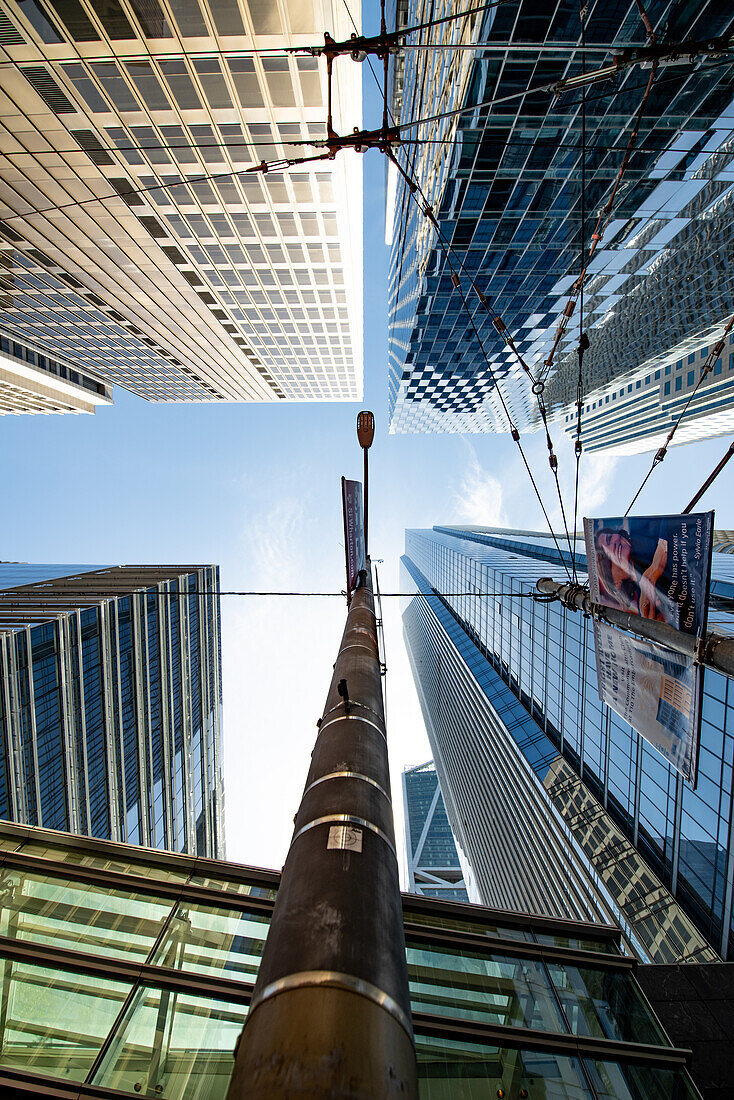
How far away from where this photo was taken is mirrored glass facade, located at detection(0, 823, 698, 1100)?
7.91 metres

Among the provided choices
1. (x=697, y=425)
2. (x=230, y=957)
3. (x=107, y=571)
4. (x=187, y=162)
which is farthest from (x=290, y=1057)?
(x=697, y=425)

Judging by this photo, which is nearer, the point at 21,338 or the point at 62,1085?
the point at 62,1085

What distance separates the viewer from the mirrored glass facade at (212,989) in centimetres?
791

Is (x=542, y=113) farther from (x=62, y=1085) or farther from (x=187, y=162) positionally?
(x=62, y=1085)

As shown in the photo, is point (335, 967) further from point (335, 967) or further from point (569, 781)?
point (569, 781)

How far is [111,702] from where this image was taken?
144 ft

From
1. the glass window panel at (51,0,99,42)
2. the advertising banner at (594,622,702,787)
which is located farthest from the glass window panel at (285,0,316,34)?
the advertising banner at (594,622,702,787)

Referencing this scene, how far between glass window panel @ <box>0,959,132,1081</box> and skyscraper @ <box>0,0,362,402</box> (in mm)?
20803

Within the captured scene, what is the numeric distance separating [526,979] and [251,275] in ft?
140

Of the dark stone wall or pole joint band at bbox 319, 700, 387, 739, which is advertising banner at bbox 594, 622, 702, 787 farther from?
pole joint band at bbox 319, 700, 387, 739

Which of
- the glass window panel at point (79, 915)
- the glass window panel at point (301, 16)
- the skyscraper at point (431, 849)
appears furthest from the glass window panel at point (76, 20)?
the skyscraper at point (431, 849)

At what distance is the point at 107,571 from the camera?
59.1 m

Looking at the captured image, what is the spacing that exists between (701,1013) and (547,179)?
43.8 m

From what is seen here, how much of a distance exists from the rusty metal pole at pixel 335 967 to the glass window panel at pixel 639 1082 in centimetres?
948
